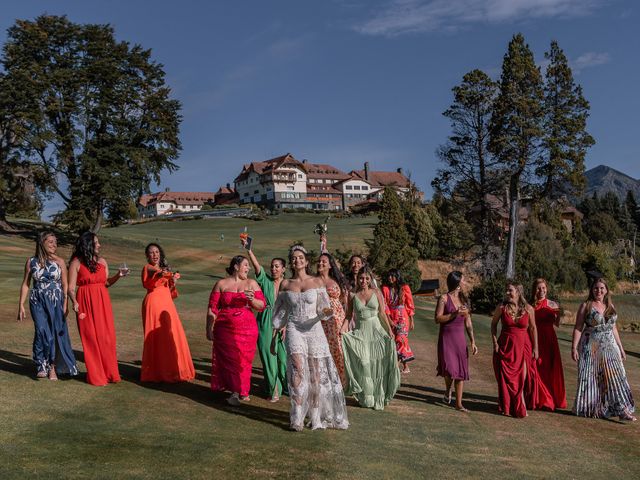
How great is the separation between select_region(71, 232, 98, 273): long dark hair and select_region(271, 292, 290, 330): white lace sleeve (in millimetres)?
3413

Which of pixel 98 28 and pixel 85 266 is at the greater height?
pixel 98 28

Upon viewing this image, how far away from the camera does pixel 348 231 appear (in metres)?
77.5

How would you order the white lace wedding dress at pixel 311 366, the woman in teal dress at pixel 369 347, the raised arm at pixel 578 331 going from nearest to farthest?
the white lace wedding dress at pixel 311 366 → the woman in teal dress at pixel 369 347 → the raised arm at pixel 578 331

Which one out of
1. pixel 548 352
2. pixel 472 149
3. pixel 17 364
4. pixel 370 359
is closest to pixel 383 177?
pixel 472 149

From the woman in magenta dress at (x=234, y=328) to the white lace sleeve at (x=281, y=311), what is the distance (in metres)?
0.90

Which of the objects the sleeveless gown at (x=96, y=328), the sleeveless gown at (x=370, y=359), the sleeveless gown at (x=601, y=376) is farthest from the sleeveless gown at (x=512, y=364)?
the sleeveless gown at (x=96, y=328)

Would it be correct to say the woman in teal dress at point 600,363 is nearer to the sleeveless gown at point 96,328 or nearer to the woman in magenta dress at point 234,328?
the woman in magenta dress at point 234,328

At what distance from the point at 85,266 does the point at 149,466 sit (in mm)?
4812

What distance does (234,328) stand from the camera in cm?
1006

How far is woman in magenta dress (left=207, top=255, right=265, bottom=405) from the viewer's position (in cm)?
1004

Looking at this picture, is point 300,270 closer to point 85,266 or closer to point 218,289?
point 218,289

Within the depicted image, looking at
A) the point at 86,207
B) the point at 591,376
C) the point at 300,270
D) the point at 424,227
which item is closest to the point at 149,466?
the point at 300,270

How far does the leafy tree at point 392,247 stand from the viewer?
39094mm

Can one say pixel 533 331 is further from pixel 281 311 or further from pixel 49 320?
pixel 49 320
